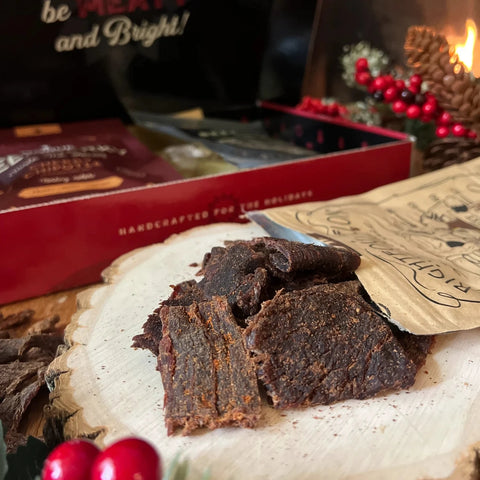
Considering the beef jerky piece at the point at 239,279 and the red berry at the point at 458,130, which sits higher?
the red berry at the point at 458,130

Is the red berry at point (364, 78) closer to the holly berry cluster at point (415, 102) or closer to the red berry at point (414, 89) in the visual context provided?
the holly berry cluster at point (415, 102)

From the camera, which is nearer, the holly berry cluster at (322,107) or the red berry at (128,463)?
the red berry at (128,463)

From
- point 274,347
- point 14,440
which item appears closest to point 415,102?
point 274,347

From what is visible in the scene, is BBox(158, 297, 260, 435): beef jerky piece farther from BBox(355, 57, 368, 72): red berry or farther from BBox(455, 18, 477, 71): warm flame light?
BBox(355, 57, 368, 72): red berry

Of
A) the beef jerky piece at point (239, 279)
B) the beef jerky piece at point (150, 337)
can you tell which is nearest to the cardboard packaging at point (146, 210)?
the beef jerky piece at point (239, 279)

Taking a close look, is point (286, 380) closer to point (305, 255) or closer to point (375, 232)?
point (305, 255)

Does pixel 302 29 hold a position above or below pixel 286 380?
above

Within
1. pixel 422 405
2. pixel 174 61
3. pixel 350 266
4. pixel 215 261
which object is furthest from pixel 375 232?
pixel 174 61
